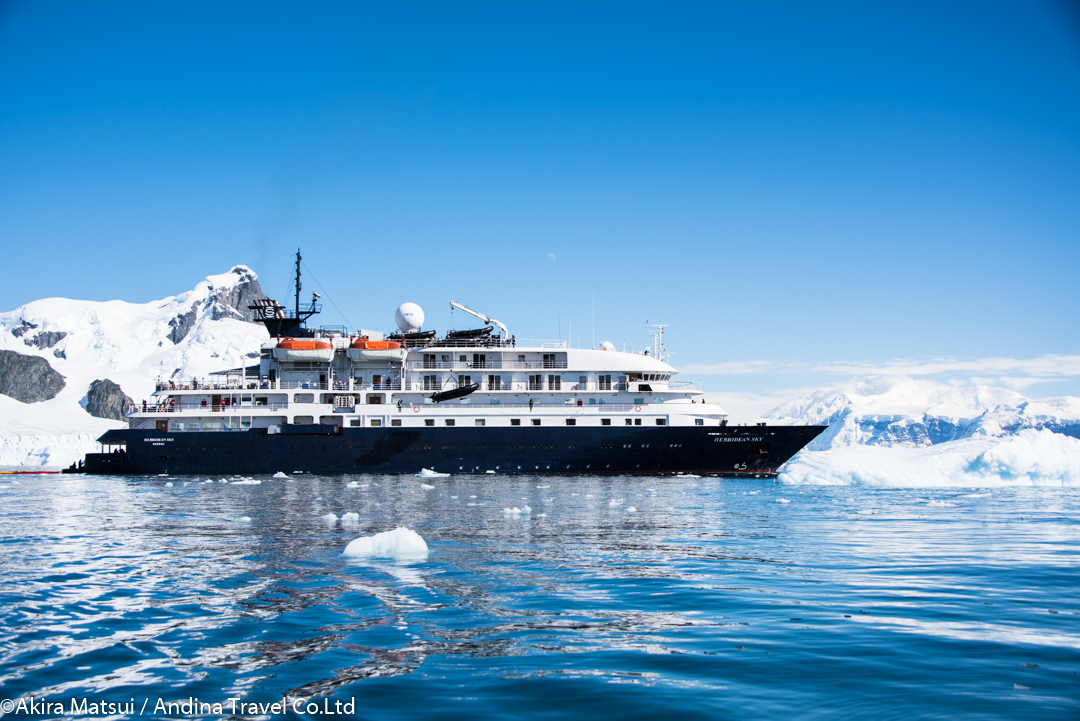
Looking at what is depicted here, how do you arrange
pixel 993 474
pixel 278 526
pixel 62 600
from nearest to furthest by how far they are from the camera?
1. pixel 62 600
2. pixel 278 526
3. pixel 993 474

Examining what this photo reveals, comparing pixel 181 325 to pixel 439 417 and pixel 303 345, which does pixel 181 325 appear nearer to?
pixel 303 345

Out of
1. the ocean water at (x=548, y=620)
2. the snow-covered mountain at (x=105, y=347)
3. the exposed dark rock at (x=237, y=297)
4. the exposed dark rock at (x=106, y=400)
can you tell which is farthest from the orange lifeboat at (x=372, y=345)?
the exposed dark rock at (x=237, y=297)

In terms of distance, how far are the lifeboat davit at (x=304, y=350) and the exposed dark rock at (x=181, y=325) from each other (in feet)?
389

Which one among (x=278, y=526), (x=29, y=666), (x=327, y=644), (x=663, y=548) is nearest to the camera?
(x=29, y=666)

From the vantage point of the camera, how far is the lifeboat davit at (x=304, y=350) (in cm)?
4044

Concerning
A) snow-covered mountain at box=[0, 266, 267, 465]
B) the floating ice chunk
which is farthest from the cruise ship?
snow-covered mountain at box=[0, 266, 267, 465]

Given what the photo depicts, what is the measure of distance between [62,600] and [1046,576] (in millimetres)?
13660

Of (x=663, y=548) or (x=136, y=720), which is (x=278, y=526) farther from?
(x=136, y=720)

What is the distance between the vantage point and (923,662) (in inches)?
265

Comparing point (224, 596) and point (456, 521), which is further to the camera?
point (456, 521)

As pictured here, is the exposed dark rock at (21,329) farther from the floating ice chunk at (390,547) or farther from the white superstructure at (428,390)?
the floating ice chunk at (390,547)

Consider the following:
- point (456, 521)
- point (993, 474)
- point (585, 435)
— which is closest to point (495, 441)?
point (585, 435)

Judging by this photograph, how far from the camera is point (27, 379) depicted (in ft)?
438

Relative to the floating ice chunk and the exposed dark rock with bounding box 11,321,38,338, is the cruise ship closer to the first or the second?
the floating ice chunk
